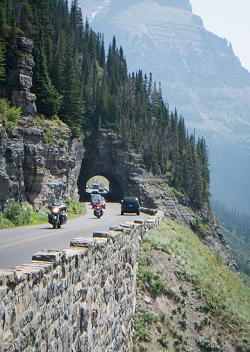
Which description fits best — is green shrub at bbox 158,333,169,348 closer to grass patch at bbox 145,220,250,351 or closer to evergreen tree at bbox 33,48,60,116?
grass patch at bbox 145,220,250,351

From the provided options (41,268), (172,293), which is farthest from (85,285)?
(172,293)

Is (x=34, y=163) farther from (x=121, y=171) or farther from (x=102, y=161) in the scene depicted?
(x=102, y=161)

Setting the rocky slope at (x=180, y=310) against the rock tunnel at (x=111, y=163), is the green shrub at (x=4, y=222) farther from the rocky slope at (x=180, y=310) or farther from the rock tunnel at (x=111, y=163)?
the rock tunnel at (x=111, y=163)

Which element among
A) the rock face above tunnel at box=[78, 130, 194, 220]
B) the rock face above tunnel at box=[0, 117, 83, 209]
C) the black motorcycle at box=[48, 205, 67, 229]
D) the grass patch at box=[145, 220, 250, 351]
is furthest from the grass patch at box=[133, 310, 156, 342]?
the rock face above tunnel at box=[78, 130, 194, 220]

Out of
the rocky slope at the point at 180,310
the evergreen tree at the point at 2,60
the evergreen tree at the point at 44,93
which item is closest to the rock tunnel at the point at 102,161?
the evergreen tree at the point at 44,93

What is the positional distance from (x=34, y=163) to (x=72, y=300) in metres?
41.3

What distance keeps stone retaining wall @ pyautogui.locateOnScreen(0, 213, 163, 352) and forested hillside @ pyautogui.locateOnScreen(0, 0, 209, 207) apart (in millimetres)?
47891

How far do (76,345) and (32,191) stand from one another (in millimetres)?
40414

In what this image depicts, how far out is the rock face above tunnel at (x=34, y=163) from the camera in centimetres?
4254

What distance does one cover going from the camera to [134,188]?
340 ft

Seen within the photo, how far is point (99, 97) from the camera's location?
381 ft

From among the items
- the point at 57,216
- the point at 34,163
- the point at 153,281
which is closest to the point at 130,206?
A: the point at 34,163

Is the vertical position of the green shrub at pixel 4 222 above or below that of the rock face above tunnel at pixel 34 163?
below

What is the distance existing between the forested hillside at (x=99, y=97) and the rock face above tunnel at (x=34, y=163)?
564cm
